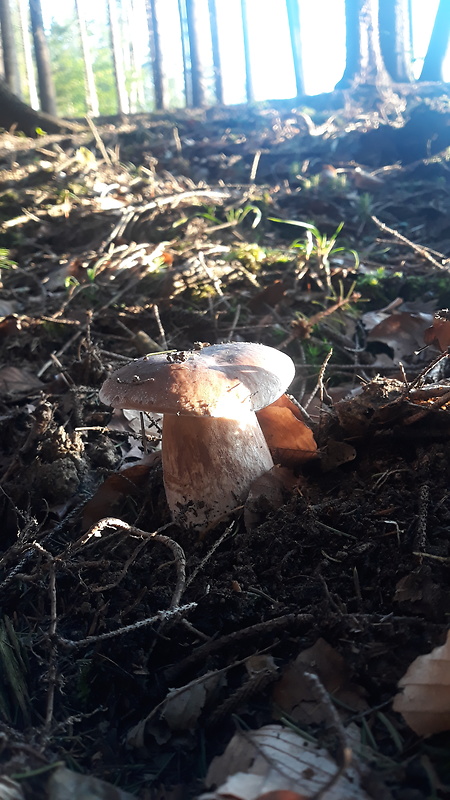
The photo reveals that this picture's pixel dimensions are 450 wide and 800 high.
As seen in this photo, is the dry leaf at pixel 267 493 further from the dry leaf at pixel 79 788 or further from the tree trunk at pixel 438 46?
the tree trunk at pixel 438 46

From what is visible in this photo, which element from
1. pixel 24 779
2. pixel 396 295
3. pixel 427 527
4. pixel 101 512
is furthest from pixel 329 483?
pixel 396 295

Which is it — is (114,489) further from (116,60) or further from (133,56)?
(133,56)

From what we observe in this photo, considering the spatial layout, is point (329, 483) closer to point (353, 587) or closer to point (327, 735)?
point (353, 587)

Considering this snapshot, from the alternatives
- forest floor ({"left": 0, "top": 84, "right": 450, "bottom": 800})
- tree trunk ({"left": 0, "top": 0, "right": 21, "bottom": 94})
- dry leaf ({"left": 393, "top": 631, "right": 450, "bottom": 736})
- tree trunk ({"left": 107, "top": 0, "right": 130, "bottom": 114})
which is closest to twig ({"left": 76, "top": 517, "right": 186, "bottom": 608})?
forest floor ({"left": 0, "top": 84, "right": 450, "bottom": 800})

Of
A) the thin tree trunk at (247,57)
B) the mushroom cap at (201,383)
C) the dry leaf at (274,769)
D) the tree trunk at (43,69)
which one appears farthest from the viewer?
the thin tree trunk at (247,57)

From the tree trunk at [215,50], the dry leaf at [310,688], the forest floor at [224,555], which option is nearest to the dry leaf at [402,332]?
the forest floor at [224,555]

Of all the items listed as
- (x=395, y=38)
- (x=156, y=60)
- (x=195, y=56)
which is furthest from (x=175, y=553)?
(x=156, y=60)
